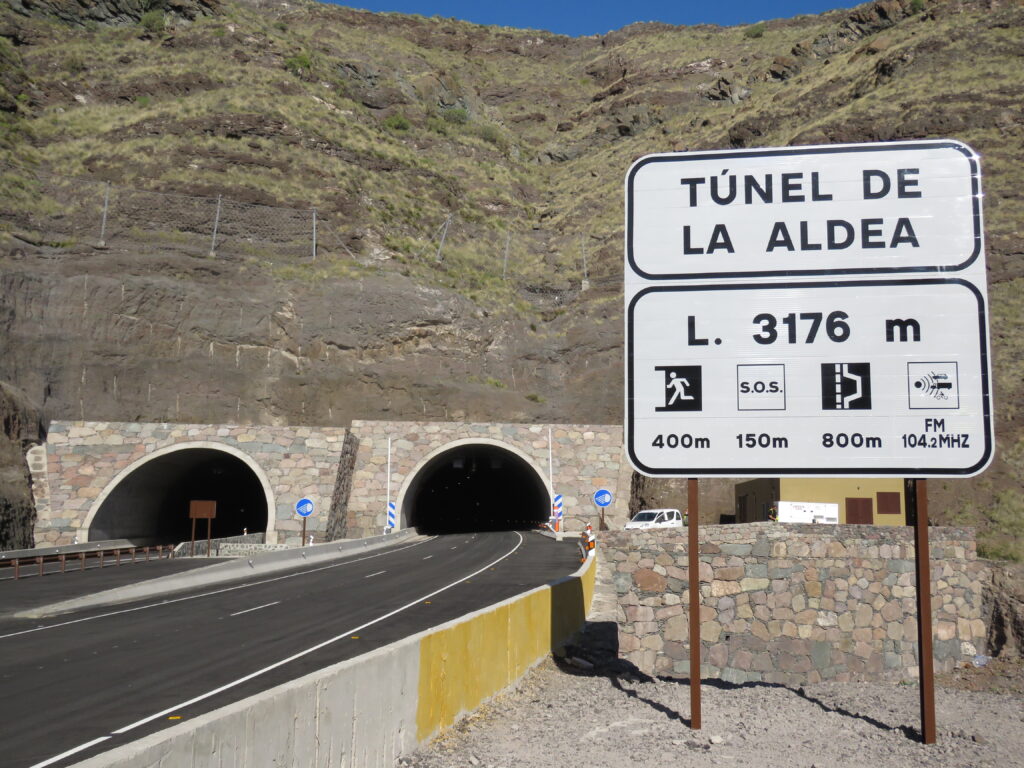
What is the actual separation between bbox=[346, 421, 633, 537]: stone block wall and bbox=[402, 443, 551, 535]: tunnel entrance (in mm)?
808

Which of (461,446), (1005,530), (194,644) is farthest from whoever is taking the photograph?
(461,446)

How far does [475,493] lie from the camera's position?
67250 millimetres

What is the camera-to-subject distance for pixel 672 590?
1195cm

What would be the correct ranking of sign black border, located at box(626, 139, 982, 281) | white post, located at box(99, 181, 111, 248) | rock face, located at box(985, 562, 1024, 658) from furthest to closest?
white post, located at box(99, 181, 111, 248)
rock face, located at box(985, 562, 1024, 658)
sign black border, located at box(626, 139, 982, 281)

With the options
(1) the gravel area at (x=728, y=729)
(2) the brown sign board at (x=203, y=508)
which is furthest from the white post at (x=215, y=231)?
(1) the gravel area at (x=728, y=729)

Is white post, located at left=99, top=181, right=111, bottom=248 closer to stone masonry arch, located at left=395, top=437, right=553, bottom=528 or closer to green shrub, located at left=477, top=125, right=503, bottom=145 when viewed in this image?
stone masonry arch, located at left=395, top=437, right=553, bottom=528

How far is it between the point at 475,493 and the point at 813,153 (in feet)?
198

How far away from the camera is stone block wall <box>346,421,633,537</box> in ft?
131

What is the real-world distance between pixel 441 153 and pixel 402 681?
80323mm

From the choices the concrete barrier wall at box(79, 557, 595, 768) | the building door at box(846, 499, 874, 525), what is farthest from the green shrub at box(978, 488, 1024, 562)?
the concrete barrier wall at box(79, 557, 595, 768)

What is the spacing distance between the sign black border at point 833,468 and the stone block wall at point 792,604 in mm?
4344

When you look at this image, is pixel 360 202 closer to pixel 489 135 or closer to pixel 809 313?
pixel 489 135

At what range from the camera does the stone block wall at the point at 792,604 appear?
A: 11828 mm

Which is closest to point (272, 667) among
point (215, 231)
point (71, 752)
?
point (71, 752)
